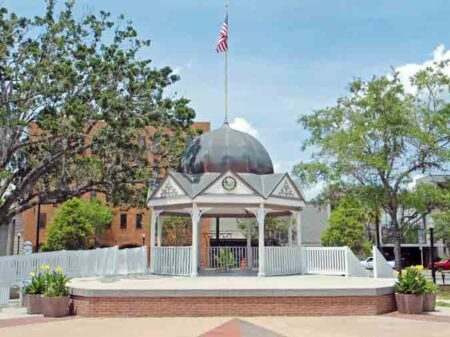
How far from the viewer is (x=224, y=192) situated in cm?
1980

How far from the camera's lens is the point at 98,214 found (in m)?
56.0

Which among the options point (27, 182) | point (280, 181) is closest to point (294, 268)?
point (280, 181)

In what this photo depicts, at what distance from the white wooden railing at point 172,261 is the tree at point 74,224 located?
119ft

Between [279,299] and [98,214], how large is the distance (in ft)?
146

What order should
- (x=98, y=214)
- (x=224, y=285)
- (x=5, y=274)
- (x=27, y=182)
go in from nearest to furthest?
(x=224, y=285), (x=5, y=274), (x=27, y=182), (x=98, y=214)

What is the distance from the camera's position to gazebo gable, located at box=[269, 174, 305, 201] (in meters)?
20.6

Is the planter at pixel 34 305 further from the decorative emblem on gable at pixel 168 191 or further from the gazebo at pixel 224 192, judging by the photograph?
the decorative emblem on gable at pixel 168 191

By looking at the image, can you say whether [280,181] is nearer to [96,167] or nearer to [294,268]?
[294,268]

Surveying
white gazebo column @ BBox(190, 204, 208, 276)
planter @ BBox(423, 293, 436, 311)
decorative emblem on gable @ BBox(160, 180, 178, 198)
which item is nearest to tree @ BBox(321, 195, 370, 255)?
decorative emblem on gable @ BBox(160, 180, 178, 198)

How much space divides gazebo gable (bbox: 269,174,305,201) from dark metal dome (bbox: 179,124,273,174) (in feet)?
4.26

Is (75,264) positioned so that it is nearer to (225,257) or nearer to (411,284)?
(225,257)

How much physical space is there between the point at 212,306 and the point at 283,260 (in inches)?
267

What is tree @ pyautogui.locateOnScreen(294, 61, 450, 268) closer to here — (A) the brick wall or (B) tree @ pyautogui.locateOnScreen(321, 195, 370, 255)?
(A) the brick wall

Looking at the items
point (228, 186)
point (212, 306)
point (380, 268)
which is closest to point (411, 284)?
point (380, 268)
